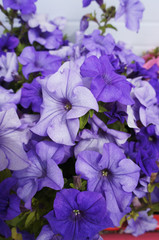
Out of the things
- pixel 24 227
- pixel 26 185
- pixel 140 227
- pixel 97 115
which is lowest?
pixel 140 227

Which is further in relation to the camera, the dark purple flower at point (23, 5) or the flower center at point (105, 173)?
the dark purple flower at point (23, 5)

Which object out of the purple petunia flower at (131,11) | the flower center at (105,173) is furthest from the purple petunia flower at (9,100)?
the purple petunia flower at (131,11)

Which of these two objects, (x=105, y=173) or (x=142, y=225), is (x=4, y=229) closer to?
(x=105, y=173)

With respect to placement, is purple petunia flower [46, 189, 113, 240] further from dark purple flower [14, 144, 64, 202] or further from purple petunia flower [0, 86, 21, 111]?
purple petunia flower [0, 86, 21, 111]

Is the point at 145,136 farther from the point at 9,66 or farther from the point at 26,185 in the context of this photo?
the point at 9,66

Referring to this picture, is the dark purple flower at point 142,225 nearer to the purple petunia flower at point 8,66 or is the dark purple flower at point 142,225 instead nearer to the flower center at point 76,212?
the flower center at point 76,212

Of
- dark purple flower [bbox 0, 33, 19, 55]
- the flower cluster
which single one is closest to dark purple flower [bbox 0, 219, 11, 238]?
the flower cluster

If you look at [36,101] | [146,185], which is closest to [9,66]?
[36,101]
